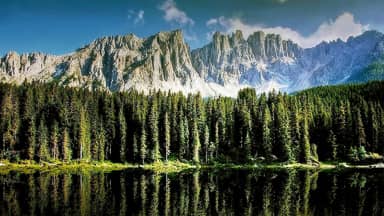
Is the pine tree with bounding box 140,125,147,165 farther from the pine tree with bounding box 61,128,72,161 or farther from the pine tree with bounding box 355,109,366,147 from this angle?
the pine tree with bounding box 355,109,366,147

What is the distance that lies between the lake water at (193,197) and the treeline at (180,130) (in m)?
49.4

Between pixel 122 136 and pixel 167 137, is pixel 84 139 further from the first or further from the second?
pixel 167 137

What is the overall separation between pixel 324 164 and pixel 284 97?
37575 millimetres

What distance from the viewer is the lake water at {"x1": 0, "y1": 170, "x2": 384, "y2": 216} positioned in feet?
162

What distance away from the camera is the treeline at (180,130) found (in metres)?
131

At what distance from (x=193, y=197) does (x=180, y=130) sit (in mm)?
77501

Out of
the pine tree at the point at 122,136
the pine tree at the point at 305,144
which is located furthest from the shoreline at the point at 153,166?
the pine tree at the point at 122,136

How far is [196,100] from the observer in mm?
151500

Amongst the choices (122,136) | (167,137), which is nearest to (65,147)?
(122,136)

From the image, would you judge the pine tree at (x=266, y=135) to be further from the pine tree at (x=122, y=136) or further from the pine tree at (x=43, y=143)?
the pine tree at (x=43, y=143)

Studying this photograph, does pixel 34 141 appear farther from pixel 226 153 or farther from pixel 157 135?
pixel 226 153

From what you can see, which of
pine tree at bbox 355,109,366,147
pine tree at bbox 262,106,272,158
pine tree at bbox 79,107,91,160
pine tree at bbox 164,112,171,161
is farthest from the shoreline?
pine tree at bbox 355,109,366,147

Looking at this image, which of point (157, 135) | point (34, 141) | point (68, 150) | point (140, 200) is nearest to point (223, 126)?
point (157, 135)

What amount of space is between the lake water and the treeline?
49.4 metres
